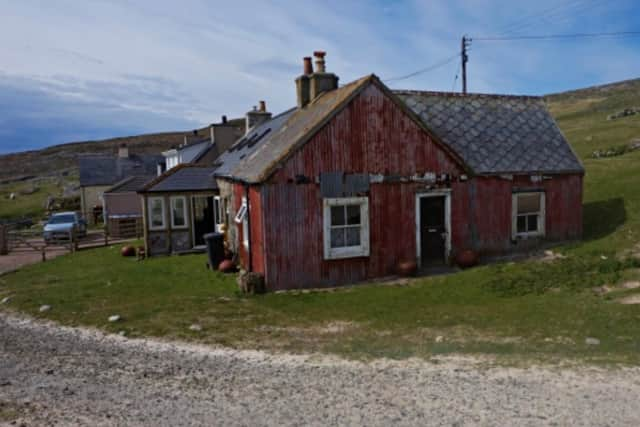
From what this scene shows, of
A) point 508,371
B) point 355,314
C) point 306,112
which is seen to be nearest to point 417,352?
point 508,371

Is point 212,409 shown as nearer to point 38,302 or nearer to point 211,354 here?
point 211,354

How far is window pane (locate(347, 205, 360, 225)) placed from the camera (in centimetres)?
1447

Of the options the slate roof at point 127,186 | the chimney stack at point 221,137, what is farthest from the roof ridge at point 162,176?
the slate roof at point 127,186

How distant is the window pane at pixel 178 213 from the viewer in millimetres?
21736

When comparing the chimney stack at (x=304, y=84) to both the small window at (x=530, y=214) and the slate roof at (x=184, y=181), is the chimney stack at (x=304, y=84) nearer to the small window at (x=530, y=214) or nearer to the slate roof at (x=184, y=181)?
the slate roof at (x=184, y=181)

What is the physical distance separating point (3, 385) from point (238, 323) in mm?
4528

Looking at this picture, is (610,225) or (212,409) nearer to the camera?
(212,409)

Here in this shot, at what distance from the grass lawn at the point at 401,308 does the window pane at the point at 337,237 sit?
4.71ft

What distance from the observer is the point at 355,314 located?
11.3m

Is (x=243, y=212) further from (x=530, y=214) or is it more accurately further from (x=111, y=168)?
(x=111, y=168)

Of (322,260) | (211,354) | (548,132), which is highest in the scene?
(548,132)

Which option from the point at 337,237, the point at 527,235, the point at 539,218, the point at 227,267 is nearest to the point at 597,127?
the point at 539,218

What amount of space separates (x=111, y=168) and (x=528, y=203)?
127 ft

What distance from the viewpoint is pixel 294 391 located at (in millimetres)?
6898
